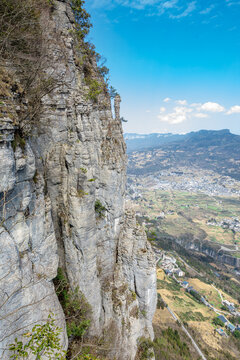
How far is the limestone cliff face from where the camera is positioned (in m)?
7.13

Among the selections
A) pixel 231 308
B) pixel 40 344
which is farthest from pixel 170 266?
pixel 40 344

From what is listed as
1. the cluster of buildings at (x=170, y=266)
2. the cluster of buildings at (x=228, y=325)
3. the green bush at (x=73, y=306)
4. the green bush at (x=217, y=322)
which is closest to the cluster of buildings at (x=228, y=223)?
the cluster of buildings at (x=170, y=266)

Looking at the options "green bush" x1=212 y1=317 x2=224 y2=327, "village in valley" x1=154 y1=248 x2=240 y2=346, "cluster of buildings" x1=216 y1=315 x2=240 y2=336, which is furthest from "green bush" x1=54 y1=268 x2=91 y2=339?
"green bush" x1=212 y1=317 x2=224 y2=327

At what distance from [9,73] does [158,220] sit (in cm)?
14957

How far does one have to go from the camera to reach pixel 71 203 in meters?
11.2

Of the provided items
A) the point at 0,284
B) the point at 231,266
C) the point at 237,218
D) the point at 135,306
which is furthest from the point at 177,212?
the point at 0,284

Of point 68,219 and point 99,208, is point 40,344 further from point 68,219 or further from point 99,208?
point 99,208

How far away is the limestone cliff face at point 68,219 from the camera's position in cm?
713

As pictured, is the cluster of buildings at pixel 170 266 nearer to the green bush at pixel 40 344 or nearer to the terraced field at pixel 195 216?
the terraced field at pixel 195 216

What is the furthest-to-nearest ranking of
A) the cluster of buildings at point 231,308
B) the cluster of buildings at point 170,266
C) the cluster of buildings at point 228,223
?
the cluster of buildings at point 228,223
the cluster of buildings at point 170,266
the cluster of buildings at point 231,308

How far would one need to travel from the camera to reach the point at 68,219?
11.4 meters

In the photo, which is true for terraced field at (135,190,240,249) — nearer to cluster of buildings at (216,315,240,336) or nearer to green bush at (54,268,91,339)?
cluster of buildings at (216,315,240,336)

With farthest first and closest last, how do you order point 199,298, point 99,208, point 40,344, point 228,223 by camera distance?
point 228,223, point 199,298, point 99,208, point 40,344

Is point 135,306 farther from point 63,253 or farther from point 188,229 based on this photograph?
point 188,229
